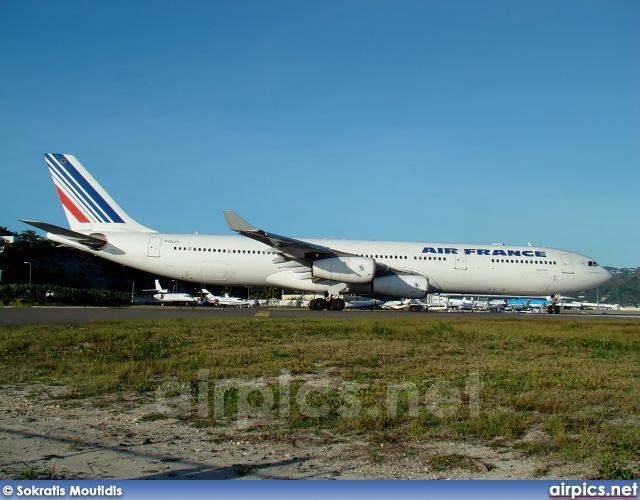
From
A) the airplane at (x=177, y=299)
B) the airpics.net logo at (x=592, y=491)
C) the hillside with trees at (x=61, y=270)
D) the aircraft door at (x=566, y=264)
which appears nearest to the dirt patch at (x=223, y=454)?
the airpics.net logo at (x=592, y=491)

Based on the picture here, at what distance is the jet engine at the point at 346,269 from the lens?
2552 centimetres

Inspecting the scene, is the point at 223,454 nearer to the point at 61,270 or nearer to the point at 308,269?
the point at 308,269

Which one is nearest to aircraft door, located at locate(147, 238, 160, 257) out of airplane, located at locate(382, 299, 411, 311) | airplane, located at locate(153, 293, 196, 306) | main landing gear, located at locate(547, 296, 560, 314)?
main landing gear, located at locate(547, 296, 560, 314)

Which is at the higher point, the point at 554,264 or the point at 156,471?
the point at 554,264

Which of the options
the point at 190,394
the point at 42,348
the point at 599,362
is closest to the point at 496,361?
the point at 599,362

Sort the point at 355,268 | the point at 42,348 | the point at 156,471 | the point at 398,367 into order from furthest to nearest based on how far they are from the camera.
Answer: the point at 355,268 < the point at 42,348 < the point at 398,367 < the point at 156,471

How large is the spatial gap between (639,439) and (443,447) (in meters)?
1.73

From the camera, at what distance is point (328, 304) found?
28.1m

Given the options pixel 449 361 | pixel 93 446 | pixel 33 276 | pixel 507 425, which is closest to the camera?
pixel 93 446

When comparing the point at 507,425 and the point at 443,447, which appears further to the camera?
the point at 507,425

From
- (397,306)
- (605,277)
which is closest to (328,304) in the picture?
(605,277)

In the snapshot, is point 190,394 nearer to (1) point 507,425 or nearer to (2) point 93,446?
(2) point 93,446

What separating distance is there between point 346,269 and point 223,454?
2105cm

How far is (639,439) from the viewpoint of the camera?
516cm
